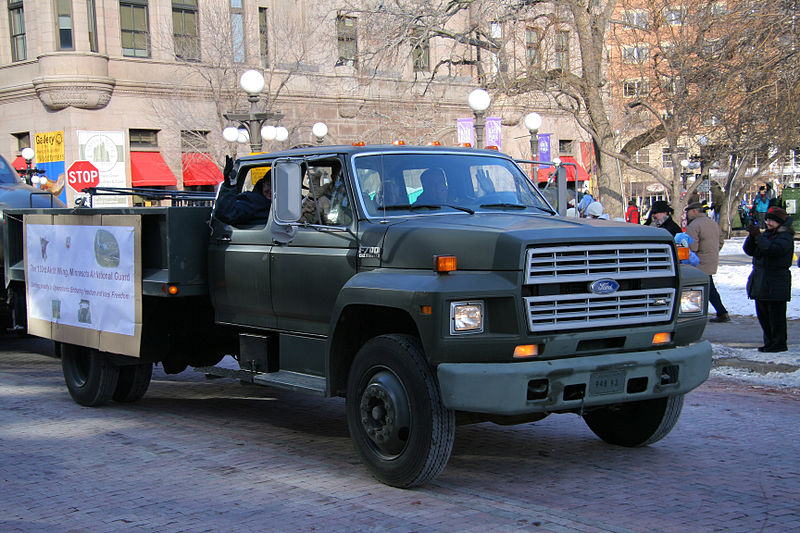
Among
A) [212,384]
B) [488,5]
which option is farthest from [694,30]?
[212,384]

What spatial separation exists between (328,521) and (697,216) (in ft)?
34.8

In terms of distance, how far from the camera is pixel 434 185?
6.99 meters

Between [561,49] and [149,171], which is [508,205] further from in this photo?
[149,171]

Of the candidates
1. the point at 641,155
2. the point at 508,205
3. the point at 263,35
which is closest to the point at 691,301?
the point at 508,205

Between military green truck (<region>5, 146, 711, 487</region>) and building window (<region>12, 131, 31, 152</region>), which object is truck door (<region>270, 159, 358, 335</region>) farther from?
building window (<region>12, 131, 31, 152</region>)

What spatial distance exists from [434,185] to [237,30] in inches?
1260

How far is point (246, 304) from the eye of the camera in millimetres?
7562

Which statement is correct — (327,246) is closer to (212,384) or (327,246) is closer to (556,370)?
(556,370)

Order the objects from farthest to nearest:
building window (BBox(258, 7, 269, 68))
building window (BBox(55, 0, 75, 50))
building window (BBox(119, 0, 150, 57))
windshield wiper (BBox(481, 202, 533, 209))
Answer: building window (BBox(258, 7, 269, 68))
building window (BBox(119, 0, 150, 57))
building window (BBox(55, 0, 75, 50))
windshield wiper (BBox(481, 202, 533, 209))

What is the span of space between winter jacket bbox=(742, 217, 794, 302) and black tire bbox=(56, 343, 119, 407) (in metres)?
7.35

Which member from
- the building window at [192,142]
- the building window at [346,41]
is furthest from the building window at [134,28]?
the building window at [346,41]

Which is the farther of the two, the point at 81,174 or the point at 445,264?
the point at 81,174

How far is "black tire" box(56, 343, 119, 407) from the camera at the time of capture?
9.01 metres

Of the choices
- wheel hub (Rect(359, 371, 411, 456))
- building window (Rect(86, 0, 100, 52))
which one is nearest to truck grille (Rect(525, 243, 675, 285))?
wheel hub (Rect(359, 371, 411, 456))
